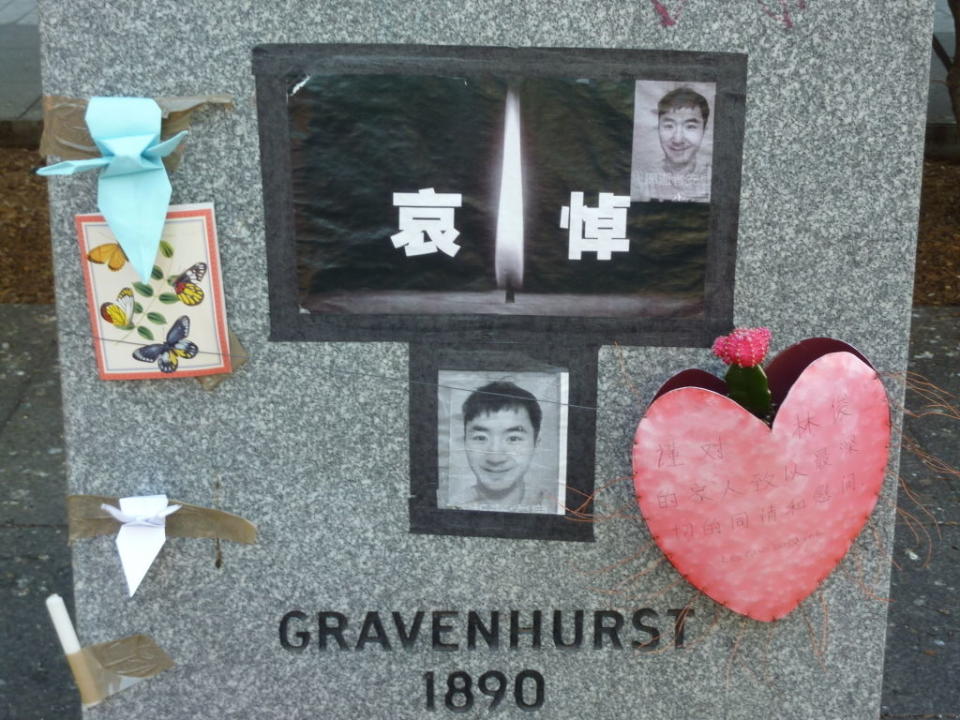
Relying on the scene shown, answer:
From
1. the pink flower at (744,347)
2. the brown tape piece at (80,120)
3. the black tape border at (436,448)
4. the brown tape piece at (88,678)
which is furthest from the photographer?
the brown tape piece at (88,678)

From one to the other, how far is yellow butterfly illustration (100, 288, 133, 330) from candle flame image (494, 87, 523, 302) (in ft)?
2.37

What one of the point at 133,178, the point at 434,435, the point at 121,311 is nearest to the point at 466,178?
the point at 434,435

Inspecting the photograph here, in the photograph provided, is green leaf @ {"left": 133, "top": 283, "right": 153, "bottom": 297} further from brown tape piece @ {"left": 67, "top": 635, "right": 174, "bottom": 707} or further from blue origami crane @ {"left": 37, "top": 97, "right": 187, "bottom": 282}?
brown tape piece @ {"left": 67, "top": 635, "right": 174, "bottom": 707}

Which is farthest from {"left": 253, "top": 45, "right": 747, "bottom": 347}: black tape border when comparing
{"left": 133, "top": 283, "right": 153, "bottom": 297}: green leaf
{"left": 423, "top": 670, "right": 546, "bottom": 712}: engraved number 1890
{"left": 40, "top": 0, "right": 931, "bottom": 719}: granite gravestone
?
{"left": 423, "top": 670, "right": 546, "bottom": 712}: engraved number 1890

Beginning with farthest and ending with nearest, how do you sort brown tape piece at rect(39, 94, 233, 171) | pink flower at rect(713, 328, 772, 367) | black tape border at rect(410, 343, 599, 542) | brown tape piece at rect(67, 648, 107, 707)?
1. brown tape piece at rect(67, 648, 107, 707)
2. black tape border at rect(410, 343, 599, 542)
3. brown tape piece at rect(39, 94, 233, 171)
4. pink flower at rect(713, 328, 772, 367)

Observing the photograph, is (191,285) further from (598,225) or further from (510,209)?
(598,225)

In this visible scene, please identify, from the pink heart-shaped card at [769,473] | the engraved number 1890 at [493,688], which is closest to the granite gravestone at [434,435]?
the engraved number 1890 at [493,688]

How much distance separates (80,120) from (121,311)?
37 cm

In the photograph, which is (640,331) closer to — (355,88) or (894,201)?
(894,201)

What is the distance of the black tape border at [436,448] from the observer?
2.16m

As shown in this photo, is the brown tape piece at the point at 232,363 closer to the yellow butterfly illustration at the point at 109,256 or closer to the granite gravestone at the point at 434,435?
the granite gravestone at the point at 434,435

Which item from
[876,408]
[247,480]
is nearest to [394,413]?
[247,480]

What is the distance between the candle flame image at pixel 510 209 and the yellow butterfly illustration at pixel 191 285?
1.89 ft

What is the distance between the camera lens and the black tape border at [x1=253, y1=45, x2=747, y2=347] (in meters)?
2.02
